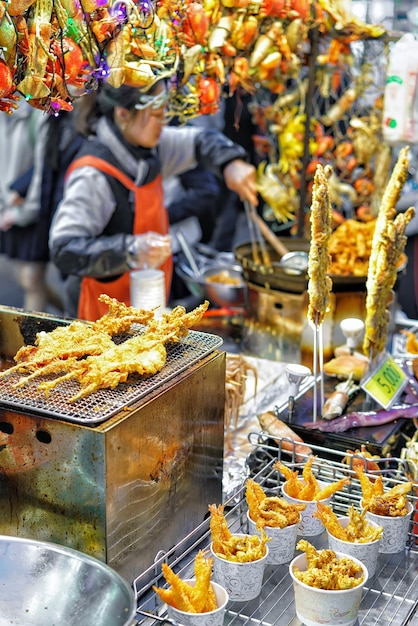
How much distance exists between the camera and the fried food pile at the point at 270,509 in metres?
1.58

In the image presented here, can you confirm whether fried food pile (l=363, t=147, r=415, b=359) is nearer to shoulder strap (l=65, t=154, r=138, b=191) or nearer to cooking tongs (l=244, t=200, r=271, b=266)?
cooking tongs (l=244, t=200, r=271, b=266)

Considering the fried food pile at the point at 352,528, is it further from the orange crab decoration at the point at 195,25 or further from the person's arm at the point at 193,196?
the person's arm at the point at 193,196

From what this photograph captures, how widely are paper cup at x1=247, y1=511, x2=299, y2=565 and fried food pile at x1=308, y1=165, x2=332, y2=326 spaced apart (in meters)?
0.59

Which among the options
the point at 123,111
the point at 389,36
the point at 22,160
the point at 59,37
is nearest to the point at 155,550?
the point at 59,37

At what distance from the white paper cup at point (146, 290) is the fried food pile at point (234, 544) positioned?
55.9 inches

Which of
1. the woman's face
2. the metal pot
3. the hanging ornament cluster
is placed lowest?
the metal pot

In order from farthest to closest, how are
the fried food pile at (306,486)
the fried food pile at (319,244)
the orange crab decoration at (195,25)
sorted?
the orange crab decoration at (195,25) → the fried food pile at (319,244) → the fried food pile at (306,486)

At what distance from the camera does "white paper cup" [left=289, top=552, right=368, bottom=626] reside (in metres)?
1.38

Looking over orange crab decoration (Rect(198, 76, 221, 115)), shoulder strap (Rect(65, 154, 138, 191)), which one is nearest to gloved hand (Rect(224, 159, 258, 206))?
shoulder strap (Rect(65, 154, 138, 191))

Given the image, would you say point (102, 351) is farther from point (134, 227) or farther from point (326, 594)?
point (134, 227)

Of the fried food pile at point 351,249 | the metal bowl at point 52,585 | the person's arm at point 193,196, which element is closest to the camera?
the metal bowl at point 52,585

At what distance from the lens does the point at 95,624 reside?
1227mm

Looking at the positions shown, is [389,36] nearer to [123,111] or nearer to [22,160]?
[123,111]

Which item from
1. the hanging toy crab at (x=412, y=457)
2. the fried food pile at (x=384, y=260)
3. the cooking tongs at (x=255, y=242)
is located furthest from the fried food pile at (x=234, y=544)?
the cooking tongs at (x=255, y=242)
